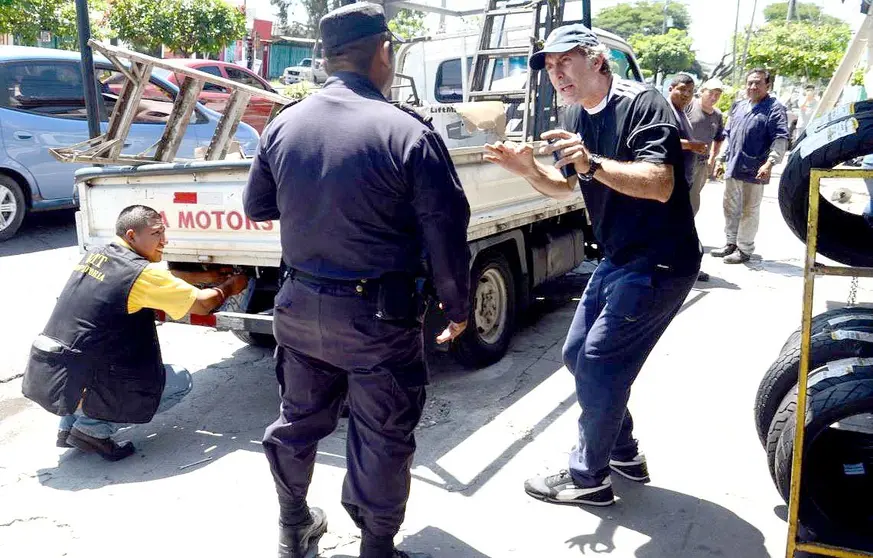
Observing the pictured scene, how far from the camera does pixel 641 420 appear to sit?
424cm

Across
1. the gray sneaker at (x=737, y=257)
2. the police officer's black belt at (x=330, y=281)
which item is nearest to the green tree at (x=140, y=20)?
the gray sneaker at (x=737, y=257)

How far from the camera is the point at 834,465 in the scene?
2.97 metres

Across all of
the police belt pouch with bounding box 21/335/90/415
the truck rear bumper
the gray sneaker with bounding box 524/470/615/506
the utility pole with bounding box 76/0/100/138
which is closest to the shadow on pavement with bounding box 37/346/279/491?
the police belt pouch with bounding box 21/335/90/415

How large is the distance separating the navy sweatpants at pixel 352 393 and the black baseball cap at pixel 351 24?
2.66 ft

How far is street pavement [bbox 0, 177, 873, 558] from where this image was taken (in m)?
3.11

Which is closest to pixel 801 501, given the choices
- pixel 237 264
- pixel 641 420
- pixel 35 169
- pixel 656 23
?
pixel 641 420

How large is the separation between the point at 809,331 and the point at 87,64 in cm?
668

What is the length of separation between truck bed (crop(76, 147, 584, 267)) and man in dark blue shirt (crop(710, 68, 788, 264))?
373cm

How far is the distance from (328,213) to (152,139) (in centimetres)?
692

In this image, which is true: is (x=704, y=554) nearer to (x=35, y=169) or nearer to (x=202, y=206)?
(x=202, y=206)

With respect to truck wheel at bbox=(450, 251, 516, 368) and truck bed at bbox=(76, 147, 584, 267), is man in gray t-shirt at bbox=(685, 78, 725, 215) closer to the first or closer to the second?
truck wheel at bbox=(450, 251, 516, 368)

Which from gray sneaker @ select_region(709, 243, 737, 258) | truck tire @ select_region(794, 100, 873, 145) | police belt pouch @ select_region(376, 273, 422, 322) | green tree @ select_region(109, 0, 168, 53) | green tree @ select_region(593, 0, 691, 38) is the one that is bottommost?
gray sneaker @ select_region(709, 243, 737, 258)

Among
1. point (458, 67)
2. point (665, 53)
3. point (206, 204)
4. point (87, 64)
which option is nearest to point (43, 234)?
point (87, 64)

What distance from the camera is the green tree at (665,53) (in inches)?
1906
